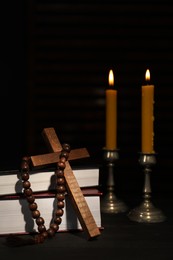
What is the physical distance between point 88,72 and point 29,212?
586 millimetres

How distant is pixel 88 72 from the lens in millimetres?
1410

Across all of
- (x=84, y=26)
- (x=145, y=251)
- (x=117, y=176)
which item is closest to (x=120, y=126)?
(x=117, y=176)

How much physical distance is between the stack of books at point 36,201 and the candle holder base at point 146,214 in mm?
122

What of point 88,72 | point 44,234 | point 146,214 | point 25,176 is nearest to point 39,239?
point 44,234

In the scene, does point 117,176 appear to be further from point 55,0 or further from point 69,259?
point 69,259

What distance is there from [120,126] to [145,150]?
0.36 m

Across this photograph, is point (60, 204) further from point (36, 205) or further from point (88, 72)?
point (88, 72)

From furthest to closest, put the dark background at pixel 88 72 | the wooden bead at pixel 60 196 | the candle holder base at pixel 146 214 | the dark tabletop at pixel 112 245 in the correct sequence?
the dark background at pixel 88 72
the candle holder base at pixel 146 214
the wooden bead at pixel 60 196
the dark tabletop at pixel 112 245

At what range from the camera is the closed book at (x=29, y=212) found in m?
0.92

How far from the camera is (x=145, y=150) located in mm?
1073

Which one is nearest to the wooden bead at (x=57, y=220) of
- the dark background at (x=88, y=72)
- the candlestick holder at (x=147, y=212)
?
the candlestick holder at (x=147, y=212)

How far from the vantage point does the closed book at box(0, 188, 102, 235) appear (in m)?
0.92

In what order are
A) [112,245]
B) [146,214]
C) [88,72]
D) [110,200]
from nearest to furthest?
[112,245]
[146,214]
[110,200]
[88,72]

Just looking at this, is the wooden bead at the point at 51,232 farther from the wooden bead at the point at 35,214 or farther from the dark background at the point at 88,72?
the dark background at the point at 88,72
